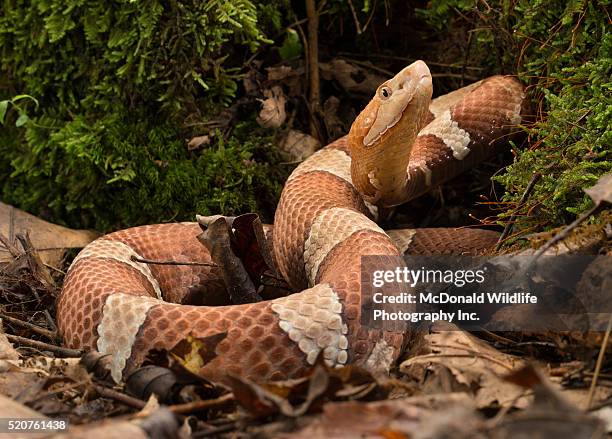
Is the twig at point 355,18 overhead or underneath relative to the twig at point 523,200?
overhead

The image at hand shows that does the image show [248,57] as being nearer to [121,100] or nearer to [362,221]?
[121,100]

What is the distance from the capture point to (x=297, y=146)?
4.35 meters

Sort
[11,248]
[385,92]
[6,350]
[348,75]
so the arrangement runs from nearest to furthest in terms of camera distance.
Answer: [6,350]
[385,92]
[11,248]
[348,75]

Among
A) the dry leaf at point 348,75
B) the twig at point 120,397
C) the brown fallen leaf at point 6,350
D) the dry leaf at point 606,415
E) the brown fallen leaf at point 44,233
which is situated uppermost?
the dry leaf at point 348,75

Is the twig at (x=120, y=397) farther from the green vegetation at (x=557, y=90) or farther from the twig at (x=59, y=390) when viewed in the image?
the green vegetation at (x=557, y=90)

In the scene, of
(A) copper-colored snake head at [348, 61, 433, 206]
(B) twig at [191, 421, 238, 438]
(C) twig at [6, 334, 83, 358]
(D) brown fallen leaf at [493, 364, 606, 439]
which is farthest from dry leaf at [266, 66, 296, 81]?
(D) brown fallen leaf at [493, 364, 606, 439]

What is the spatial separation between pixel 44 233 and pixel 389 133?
196 centimetres

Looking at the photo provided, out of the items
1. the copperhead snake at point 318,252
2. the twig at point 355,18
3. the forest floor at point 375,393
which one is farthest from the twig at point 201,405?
the twig at point 355,18

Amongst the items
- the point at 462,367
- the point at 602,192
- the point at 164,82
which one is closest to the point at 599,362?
the point at 462,367

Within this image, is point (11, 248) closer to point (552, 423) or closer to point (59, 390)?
point (59, 390)

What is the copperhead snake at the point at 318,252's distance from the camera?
8.20ft

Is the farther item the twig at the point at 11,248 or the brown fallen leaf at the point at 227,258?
the twig at the point at 11,248

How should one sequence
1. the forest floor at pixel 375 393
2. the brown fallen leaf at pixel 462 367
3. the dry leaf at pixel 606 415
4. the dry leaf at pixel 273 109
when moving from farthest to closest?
1. the dry leaf at pixel 273 109
2. the brown fallen leaf at pixel 462 367
3. the dry leaf at pixel 606 415
4. the forest floor at pixel 375 393

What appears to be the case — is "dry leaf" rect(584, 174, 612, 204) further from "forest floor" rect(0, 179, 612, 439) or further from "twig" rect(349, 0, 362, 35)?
"twig" rect(349, 0, 362, 35)
